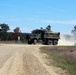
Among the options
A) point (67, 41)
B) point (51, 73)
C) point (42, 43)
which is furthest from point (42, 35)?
point (51, 73)

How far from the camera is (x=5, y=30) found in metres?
112

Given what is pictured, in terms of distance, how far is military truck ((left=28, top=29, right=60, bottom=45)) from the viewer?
67062mm

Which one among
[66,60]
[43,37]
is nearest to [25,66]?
[66,60]

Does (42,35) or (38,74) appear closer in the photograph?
(38,74)

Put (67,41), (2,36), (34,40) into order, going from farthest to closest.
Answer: (2,36)
(67,41)
(34,40)

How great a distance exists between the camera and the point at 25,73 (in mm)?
16250

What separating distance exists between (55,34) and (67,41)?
52.5 feet

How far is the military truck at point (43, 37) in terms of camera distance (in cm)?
6706

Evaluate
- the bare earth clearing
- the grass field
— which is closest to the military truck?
the grass field

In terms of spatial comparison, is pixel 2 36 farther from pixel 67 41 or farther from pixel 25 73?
pixel 25 73

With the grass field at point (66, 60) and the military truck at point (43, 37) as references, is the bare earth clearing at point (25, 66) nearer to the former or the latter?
the grass field at point (66, 60)

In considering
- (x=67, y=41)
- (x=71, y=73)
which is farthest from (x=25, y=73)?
(x=67, y=41)

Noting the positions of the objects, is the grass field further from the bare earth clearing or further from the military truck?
the military truck

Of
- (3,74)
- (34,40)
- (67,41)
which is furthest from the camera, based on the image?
(67,41)
